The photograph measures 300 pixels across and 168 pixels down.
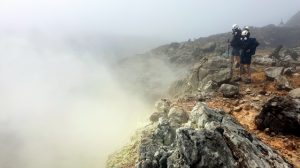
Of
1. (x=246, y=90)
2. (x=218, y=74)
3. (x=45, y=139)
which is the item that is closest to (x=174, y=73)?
(x=45, y=139)

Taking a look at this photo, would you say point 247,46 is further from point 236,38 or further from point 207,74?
point 207,74

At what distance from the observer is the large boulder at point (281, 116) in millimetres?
11172

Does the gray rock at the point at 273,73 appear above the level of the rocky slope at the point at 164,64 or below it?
above

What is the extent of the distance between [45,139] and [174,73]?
11.6 meters

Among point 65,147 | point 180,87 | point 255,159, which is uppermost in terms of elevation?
point 255,159

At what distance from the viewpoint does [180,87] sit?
2452 cm

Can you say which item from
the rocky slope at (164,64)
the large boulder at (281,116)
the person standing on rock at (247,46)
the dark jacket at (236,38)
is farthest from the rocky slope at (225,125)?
the rocky slope at (164,64)

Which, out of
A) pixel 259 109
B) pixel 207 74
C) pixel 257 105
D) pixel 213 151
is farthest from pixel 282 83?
pixel 213 151

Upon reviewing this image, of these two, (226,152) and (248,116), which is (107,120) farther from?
(226,152)

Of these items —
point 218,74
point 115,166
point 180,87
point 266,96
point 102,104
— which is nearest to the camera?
point 115,166

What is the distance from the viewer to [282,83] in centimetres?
1644

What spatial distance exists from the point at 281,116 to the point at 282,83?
5470 mm

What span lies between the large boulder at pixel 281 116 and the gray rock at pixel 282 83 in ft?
15.0

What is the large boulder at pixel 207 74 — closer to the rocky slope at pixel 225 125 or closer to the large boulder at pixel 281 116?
the rocky slope at pixel 225 125
